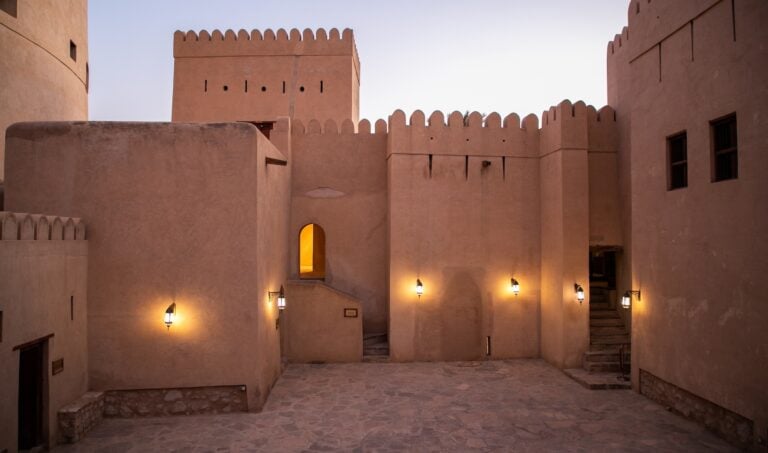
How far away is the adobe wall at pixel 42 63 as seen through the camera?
34.8 feet

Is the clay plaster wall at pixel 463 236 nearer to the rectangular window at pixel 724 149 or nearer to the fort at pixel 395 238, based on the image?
the fort at pixel 395 238

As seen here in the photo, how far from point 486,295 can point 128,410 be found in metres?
8.60

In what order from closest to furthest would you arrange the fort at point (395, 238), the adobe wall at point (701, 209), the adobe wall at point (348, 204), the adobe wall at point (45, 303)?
the adobe wall at point (45, 303)
the adobe wall at point (701, 209)
the fort at point (395, 238)
the adobe wall at point (348, 204)

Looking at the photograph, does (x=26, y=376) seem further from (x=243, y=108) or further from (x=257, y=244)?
(x=243, y=108)

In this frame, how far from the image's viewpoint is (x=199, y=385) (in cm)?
905

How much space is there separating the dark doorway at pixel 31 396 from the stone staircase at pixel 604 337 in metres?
10.8

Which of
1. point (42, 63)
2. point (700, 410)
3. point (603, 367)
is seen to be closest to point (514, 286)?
point (603, 367)

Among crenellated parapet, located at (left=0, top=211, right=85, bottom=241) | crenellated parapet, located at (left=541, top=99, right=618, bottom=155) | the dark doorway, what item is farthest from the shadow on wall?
the dark doorway

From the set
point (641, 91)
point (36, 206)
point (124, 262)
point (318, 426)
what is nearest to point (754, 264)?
point (641, 91)

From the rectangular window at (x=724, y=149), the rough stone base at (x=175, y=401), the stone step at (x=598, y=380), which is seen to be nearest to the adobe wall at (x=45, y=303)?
the rough stone base at (x=175, y=401)

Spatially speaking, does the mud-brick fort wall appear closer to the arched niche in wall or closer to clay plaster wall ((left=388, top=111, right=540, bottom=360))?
clay plaster wall ((left=388, top=111, right=540, bottom=360))

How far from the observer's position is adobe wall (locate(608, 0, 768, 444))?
23.7 ft

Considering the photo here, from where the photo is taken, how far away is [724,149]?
26.3 ft

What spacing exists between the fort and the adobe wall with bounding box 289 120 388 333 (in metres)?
0.06
